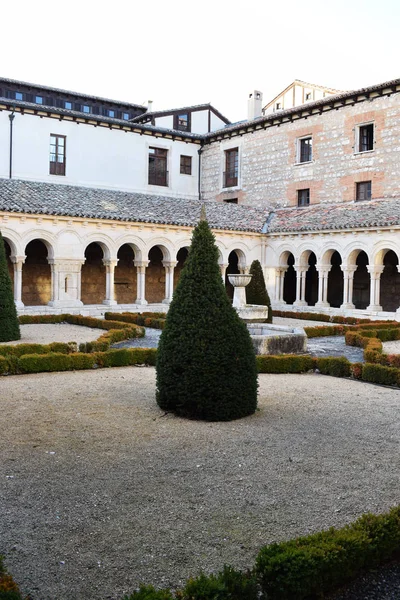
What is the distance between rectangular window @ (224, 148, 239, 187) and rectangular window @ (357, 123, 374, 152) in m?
7.62

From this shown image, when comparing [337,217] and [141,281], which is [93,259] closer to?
[141,281]

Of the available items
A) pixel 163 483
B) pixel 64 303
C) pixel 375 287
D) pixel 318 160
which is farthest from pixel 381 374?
pixel 318 160

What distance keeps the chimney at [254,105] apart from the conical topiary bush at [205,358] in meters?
25.8

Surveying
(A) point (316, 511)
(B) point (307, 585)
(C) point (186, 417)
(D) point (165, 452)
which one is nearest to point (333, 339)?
(C) point (186, 417)

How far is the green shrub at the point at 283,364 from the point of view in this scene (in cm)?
1163

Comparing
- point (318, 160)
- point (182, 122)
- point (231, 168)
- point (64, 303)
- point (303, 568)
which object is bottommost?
point (303, 568)

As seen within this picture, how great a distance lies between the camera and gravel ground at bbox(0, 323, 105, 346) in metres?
15.6

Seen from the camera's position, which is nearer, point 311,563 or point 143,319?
point 311,563

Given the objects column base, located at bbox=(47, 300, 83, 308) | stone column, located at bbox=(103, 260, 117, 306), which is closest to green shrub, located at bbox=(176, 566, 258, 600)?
column base, located at bbox=(47, 300, 83, 308)

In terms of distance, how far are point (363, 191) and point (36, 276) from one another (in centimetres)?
1440

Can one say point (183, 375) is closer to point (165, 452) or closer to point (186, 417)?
point (186, 417)

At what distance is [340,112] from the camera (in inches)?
1043

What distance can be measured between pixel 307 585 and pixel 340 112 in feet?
83.7

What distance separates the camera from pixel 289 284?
30.5m
